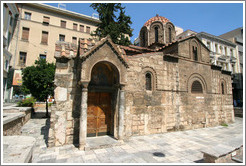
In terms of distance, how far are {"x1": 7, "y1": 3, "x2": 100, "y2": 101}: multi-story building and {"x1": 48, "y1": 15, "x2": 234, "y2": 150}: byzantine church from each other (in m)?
17.2

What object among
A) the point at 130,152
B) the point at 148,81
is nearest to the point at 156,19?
the point at 148,81

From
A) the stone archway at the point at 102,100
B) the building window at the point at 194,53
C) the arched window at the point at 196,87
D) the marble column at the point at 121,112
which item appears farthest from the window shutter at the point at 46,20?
the arched window at the point at 196,87

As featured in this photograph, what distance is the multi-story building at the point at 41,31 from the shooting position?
74.2ft

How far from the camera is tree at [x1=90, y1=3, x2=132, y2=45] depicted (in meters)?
16.3

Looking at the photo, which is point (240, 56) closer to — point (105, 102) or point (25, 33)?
point (105, 102)

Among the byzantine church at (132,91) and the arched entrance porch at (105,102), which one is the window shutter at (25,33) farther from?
the arched entrance porch at (105,102)

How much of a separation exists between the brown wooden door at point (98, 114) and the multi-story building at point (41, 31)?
18.4m

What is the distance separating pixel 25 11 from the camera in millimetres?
23734

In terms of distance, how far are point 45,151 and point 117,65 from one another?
4.37m

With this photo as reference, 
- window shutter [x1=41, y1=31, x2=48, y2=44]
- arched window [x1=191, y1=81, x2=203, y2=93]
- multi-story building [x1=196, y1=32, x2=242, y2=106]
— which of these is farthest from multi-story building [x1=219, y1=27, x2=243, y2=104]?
window shutter [x1=41, y1=31, x2=48, y2=44]

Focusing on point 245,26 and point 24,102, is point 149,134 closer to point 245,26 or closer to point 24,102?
point 245,26

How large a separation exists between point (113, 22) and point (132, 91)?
1257 centimetres

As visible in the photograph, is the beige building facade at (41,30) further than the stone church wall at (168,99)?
Yes

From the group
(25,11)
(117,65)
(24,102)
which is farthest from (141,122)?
(25,11)
